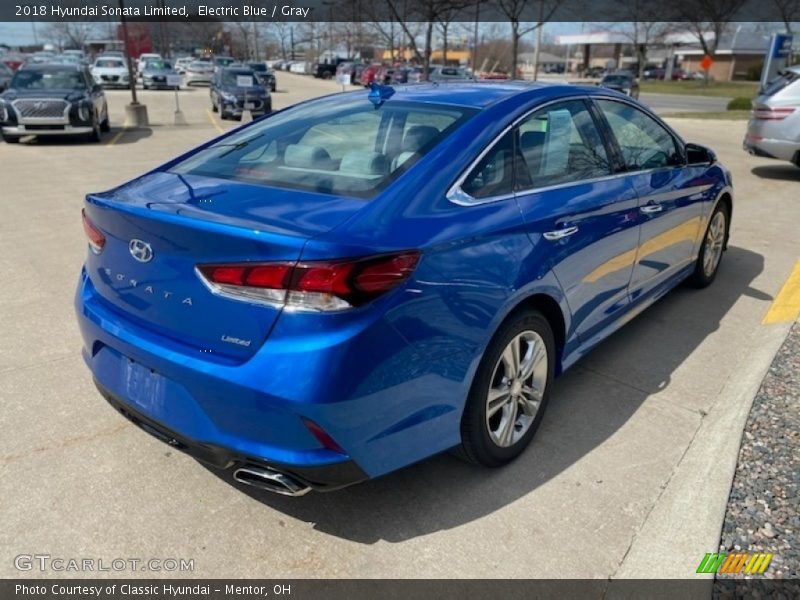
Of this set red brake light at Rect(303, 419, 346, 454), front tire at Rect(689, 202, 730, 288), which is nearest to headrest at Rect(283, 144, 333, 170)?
red brake light at Rect(303, 419, 346, 454)

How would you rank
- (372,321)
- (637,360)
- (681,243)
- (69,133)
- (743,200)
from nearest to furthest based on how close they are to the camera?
(372,321), (637,360), (681,243), (743,200), (69,133)

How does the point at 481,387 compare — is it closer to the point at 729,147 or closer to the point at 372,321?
the point at 372,321

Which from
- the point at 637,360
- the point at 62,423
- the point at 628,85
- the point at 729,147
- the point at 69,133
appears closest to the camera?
the point at 62,423

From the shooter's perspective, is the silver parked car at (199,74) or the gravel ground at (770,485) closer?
the gravel ground at (770,485)

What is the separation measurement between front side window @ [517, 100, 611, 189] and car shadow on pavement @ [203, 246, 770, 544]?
122 centimetres

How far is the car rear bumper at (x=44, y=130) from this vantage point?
43.3 ft

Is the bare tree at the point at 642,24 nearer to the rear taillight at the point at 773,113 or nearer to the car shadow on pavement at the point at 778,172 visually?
the car shadow on pavement at the point at 778,172

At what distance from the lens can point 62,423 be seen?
10.6 feet

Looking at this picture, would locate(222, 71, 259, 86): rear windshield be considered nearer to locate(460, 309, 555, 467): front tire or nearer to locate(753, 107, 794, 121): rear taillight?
locate(753, 107, 794, 121): rear taillight

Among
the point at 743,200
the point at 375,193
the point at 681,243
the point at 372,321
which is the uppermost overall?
the point at 375,193

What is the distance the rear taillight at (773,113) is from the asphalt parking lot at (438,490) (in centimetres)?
711

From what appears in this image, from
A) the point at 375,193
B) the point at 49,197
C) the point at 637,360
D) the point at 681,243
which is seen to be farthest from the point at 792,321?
the point at 49,197

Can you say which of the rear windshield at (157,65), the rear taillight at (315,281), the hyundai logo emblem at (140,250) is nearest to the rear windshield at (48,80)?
the hyundai logo emblem at (140,250)

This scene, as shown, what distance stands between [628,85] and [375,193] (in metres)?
31.7
